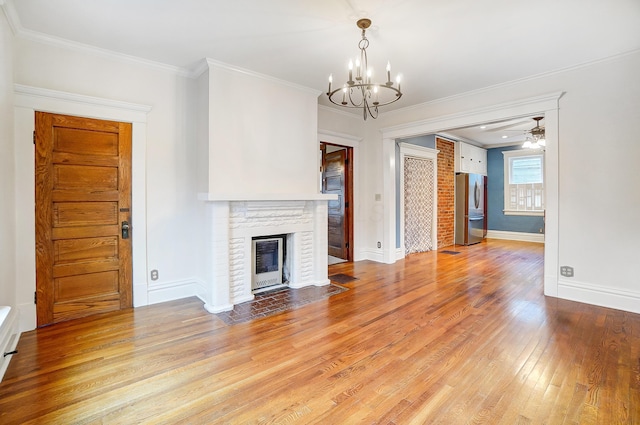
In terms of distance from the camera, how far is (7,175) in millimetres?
2473

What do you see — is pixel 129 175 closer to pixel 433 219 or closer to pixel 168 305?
pixel 168 305

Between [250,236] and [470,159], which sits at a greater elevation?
[470,159]

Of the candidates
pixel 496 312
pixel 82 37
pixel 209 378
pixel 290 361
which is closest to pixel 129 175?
pixel 82 37

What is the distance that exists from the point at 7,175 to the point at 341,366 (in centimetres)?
307

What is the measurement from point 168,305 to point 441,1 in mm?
3885

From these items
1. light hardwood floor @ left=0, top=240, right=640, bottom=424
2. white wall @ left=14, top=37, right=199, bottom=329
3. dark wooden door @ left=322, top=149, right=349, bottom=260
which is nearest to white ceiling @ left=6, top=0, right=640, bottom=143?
white wall @ left=14, top=37, right=199, bottom=329

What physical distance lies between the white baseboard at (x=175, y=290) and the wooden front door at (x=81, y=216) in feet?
0.79

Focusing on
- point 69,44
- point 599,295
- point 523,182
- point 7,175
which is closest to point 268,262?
point 7,175

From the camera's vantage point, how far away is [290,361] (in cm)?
223

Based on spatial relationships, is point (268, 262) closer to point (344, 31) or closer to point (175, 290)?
point (175, 290)

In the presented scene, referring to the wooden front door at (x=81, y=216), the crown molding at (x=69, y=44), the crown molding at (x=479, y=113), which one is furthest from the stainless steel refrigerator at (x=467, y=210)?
the wooden front door at (x=81, y=216)

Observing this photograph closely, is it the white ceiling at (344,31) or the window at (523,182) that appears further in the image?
the window at (523,182)

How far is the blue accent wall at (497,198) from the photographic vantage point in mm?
8383

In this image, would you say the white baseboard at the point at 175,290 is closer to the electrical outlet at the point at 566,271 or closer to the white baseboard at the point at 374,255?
the white baseboard at the point at 374,255
